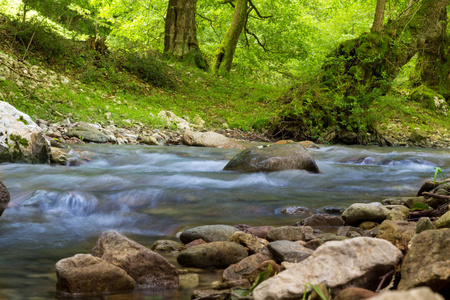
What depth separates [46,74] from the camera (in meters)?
12.7

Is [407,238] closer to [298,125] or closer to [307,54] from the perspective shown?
[298,125]

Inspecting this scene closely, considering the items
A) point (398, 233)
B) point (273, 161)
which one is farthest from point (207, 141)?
point (398, 233)

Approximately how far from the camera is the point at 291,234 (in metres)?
3.42

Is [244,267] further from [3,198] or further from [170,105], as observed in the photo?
[170,105]

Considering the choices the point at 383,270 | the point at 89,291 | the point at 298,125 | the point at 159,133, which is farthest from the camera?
the point at 298,125

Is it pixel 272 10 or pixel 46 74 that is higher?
pixel 272 10

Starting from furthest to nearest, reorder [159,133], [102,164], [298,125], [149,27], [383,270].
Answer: [149,27]
[298,125]
[159,133]
[102,164]
[383,270]

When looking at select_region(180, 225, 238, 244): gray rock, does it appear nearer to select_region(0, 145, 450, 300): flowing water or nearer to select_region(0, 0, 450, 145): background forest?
select_region(0, 145, 450, 300): flowing water

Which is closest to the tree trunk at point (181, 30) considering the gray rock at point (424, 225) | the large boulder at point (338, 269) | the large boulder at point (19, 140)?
the large boulder at point (19, 140)

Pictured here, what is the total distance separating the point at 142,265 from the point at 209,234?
3.03ft

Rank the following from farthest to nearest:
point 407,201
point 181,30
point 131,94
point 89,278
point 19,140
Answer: point 181,30
point 131,94
point 19,140
point 407,201
point 89,278

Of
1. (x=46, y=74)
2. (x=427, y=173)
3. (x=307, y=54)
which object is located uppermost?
(x=307, y=54)

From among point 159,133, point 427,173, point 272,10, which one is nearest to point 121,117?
point 159,133

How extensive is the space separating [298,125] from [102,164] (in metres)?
6.77
